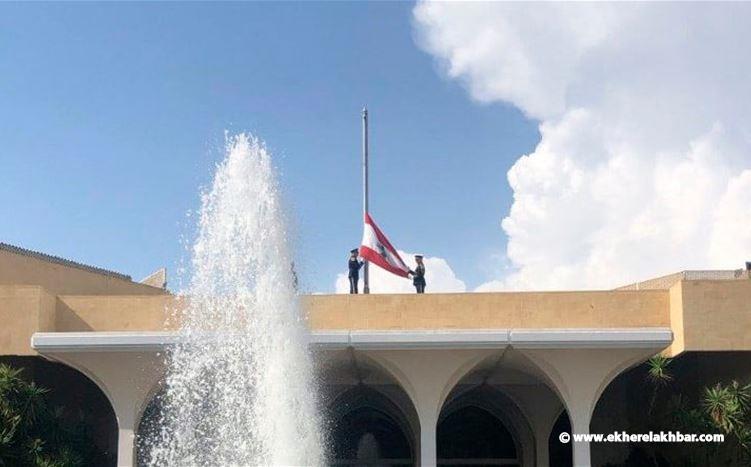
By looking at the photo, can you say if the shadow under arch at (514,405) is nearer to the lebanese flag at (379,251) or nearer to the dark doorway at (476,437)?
the dark doorway at (476,437)

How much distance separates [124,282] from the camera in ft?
84.6

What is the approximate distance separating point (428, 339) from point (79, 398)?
Result: 28.5 feet

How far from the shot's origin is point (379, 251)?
69.9 ft

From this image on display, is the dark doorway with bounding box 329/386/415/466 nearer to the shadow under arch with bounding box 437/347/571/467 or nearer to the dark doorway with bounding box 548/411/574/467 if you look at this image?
the shadow under arch with bounding box 437/347/571/467

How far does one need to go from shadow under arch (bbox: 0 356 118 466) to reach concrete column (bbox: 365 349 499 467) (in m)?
6.35

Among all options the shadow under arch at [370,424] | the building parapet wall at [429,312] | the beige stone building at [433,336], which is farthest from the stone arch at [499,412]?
the building parapet wall at [429,312]

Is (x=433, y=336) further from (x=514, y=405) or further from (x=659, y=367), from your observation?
(x=514, y=405)

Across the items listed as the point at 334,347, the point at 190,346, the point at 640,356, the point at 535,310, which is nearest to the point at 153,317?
the point at 190,346

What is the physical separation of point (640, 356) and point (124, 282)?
1393 centimetres

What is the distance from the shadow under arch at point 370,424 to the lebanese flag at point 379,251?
10.1 feet

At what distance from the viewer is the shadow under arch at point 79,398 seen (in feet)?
65.8

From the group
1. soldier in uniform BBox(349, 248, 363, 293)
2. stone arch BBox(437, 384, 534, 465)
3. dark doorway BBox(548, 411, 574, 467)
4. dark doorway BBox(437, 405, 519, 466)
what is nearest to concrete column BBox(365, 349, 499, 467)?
soldier in uniform BBox(349, 248, 363, 293)

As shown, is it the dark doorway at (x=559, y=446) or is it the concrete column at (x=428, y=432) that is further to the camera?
the dark doorway at (x=559, y=446)

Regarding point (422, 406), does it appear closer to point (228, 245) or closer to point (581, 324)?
point (581, 324)
